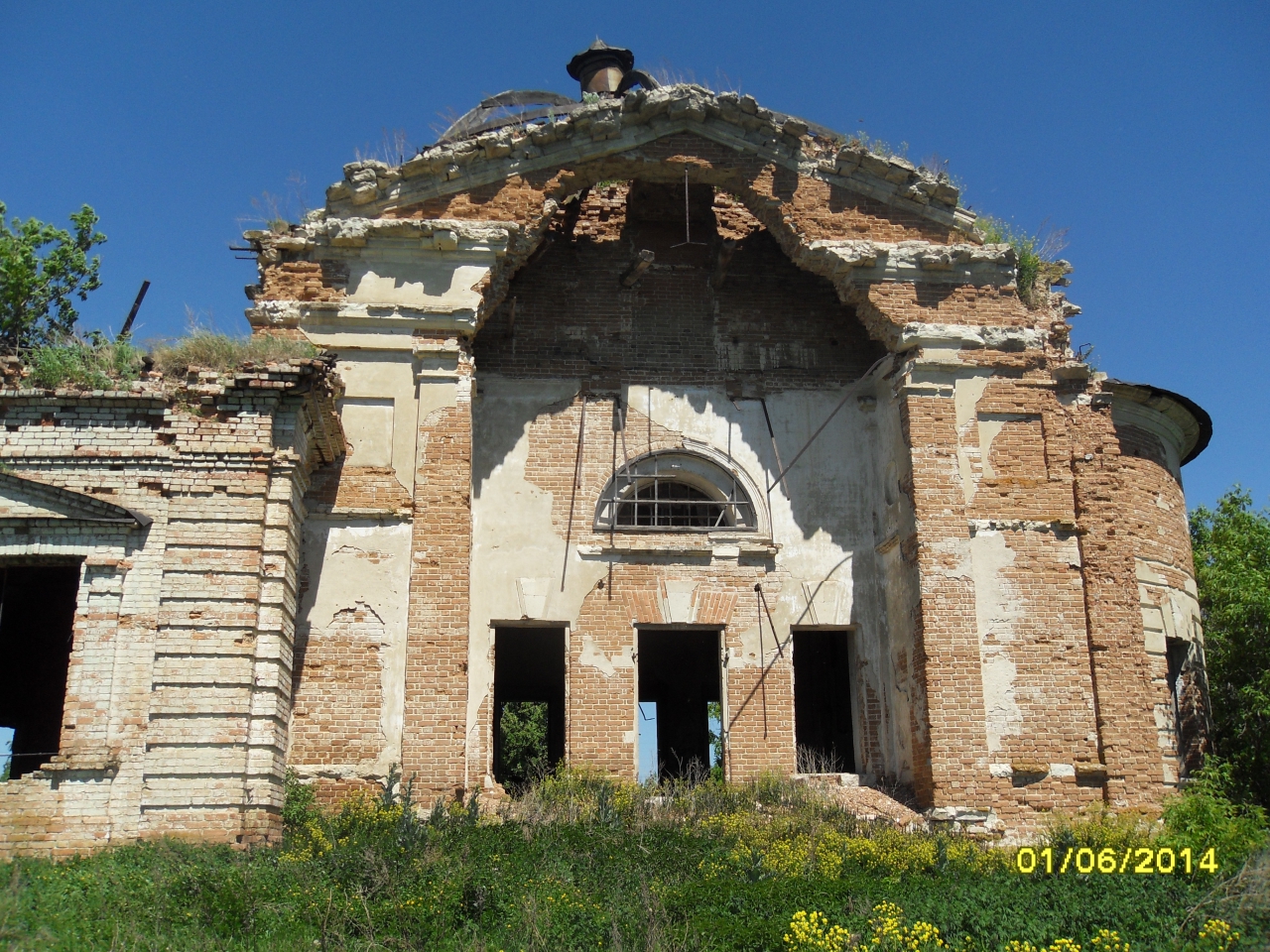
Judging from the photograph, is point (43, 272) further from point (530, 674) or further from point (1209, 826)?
point (1209, 826)

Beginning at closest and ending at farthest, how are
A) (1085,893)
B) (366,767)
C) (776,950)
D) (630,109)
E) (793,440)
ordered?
1. (776,950)
2. (1085,893)
3. (366,767)
4. (630,109)
5. (793,440)

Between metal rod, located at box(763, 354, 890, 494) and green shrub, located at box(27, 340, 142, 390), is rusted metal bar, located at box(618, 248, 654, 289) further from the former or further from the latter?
green shrub, located at box(27, 340, 142, 390)

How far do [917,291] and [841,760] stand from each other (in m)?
5.83

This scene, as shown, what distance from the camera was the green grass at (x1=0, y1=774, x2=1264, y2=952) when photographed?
291 inches

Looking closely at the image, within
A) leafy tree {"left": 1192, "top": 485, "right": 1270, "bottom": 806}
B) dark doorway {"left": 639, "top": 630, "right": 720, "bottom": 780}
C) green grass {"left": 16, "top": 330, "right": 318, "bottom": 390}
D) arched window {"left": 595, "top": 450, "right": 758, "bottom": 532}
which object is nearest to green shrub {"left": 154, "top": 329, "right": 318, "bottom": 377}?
green grass {"left": 16, "top": 330, "right": 318, "bottom": 390}

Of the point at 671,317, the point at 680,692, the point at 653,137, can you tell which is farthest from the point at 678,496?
the point at 680,692

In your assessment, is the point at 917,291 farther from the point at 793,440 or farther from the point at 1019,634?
the point at 1019,634

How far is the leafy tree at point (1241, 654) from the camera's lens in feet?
54.6

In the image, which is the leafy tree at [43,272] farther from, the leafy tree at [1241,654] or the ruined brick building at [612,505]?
the leafy tree at [1241,654]

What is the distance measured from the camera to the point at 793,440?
1473cm

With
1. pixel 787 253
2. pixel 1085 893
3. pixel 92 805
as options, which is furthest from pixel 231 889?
pixel 787 253

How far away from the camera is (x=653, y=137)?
13930 mm

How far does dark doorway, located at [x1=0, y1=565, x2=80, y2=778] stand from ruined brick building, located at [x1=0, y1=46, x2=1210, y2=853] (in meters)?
0.05
